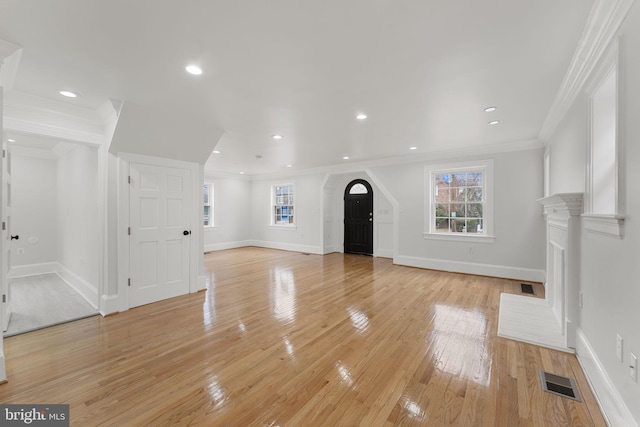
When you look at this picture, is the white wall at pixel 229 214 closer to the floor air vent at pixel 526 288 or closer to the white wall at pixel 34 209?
the white wall at pixel 34 209

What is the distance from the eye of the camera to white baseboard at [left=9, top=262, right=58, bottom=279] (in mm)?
5031

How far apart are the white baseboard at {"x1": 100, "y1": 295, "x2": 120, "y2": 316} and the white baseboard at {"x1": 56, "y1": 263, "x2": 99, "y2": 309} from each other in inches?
9.9

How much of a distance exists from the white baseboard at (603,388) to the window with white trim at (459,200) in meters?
3.12

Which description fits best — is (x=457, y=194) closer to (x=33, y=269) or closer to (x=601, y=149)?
(x=601, y=149)

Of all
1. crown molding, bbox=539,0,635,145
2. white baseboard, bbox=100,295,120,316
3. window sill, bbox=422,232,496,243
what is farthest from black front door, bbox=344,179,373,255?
white baseboard, bbox=100,295,120,316

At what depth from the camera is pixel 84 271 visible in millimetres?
4023

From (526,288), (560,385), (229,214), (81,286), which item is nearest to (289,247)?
(229,214)

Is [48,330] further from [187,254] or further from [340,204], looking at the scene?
[340,204]

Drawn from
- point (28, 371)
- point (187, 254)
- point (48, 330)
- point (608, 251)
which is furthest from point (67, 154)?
point (608, 251)

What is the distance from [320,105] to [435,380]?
2885 millimetres

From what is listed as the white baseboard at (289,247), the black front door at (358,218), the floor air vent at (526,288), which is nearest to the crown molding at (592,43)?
the floor air vent at (526,288)

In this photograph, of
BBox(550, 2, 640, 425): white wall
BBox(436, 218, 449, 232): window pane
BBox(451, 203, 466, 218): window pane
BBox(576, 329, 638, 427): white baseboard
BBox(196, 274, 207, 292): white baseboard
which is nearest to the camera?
BBox(550, 2, 640, 425): white wall

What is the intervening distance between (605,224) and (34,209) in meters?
8.28

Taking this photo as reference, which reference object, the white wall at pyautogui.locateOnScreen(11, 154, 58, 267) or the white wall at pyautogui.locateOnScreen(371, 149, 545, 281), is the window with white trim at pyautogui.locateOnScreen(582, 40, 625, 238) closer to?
the white wall at pyautogui.locateOnScreen(371, 149, 545, 281)
